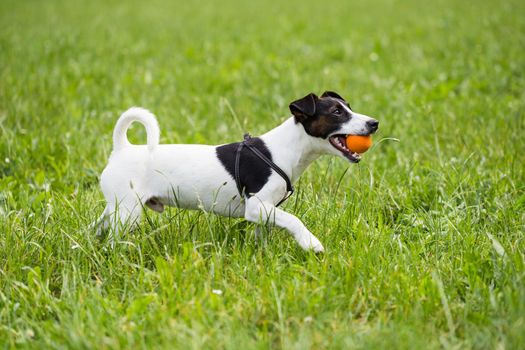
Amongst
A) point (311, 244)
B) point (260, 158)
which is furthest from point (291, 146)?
point (311, 244)

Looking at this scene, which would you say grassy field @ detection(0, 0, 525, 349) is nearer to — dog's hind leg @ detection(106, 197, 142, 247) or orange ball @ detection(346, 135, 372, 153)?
dog's hind leg @ detection(106, 197, 142, 247)

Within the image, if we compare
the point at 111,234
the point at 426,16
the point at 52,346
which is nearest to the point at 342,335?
the point at 52,346

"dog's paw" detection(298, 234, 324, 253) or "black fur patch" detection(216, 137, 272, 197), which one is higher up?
"black fur patch" detection(216, 137, 272, 197)

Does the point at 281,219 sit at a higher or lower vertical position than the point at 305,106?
lower

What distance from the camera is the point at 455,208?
380 centimetres

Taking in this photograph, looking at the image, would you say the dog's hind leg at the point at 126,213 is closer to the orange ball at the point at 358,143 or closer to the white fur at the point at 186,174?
the white fur at the point at 186,174

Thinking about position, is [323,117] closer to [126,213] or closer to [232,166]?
[232,166]

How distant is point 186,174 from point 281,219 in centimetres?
64

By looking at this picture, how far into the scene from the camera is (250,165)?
349 cm

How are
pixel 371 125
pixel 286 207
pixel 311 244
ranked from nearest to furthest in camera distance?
1. pixel 311 244
2. pixel 371 125
3. pixel 286 207

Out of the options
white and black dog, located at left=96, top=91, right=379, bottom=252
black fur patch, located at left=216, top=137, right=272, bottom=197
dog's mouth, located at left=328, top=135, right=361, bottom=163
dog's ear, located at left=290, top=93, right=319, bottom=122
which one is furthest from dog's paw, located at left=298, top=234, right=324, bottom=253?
dog's ear, located at left=290, top=93, right=319, bottom=122

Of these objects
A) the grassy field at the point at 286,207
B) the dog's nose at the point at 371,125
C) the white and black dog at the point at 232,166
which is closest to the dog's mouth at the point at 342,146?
the white and black dog at the point at 232,166

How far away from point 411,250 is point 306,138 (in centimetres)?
85

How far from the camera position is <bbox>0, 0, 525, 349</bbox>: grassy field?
8.94 ft
